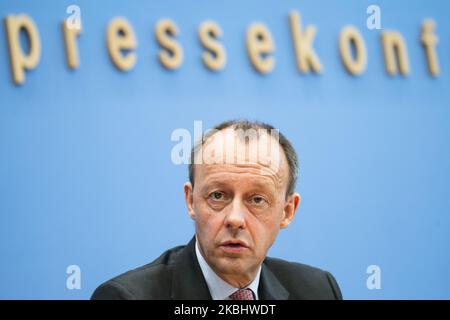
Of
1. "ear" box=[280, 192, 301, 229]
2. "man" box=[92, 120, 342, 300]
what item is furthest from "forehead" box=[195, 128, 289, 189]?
"ear" box=[280, 192, 301, 229]

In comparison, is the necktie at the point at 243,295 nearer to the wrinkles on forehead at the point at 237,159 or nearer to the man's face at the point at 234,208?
the man's face at the point at 234,208

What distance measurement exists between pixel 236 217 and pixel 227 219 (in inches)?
1.0

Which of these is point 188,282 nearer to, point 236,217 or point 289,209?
point 236,217

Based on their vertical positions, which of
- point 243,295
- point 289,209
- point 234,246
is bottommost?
point 243,295

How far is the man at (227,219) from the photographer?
5.71ft

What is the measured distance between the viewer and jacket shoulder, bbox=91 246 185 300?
1.71 m

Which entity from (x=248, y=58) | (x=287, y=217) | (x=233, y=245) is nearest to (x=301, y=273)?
(x=287, y=217)

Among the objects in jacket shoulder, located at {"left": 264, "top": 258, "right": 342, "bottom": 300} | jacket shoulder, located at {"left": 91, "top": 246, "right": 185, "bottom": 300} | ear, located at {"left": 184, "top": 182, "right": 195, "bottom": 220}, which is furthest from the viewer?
jacket shoulder, located at {"left": 264, "top": 258, "right": 342, "bottom": 300}

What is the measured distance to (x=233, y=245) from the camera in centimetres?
174

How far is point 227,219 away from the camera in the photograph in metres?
1.72

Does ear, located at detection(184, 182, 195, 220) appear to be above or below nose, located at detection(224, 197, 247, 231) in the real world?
above

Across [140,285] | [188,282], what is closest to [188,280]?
[188,282]

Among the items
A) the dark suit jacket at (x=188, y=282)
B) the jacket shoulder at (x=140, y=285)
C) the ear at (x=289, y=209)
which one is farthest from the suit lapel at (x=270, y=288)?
the jacket shoulder at (x=140, y=285)

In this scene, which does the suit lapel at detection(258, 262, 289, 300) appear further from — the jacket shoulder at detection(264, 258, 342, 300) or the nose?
the nose
